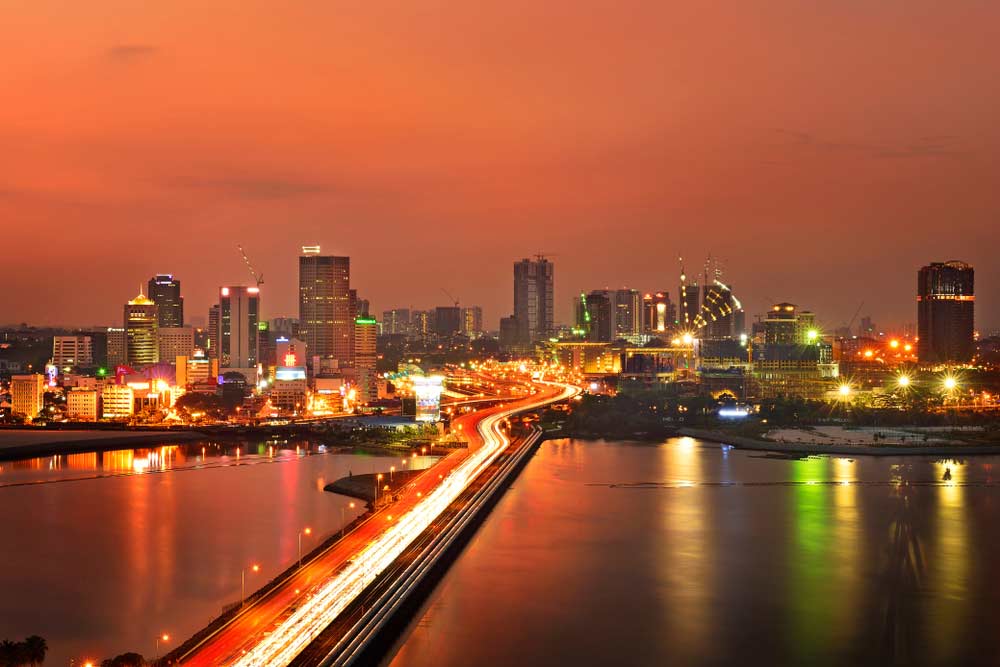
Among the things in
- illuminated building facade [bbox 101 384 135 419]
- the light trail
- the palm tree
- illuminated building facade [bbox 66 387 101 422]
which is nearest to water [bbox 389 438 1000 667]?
the light trail

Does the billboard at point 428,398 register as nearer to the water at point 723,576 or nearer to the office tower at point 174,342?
the water at point 723,576

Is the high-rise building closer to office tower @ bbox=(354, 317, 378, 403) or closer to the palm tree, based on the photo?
office tower @ bbox=(354, 317, 378, 403)

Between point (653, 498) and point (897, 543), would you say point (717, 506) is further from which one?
point (897, 543)

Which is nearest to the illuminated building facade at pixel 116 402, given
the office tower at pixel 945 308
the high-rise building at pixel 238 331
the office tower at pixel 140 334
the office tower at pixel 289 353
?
the office tower at pixel 289 353

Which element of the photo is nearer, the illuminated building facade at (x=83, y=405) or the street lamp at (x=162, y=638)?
the street lamp at (x=162, y=638)

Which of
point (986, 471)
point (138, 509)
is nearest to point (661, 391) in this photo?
point (986, 471)

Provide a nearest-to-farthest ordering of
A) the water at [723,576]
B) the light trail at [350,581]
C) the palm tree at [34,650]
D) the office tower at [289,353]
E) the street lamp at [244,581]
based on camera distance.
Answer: the light trail at [350,581] → the palm tree at [34,650] → the water at [723,576] → the street lamp at [244,581] → the office tower at [289,353]

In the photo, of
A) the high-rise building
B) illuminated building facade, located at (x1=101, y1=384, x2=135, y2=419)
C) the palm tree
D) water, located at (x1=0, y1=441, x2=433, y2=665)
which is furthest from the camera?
the high-rise building
